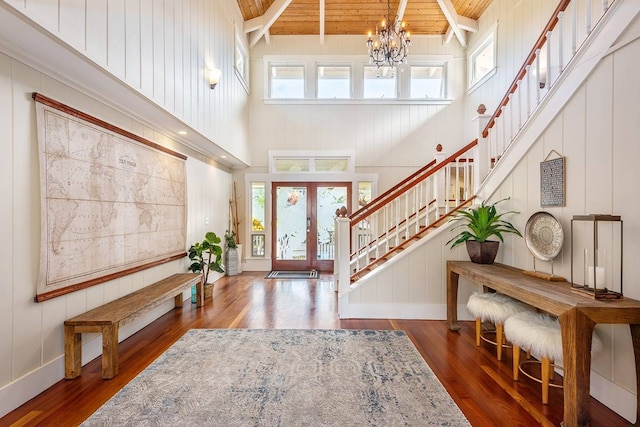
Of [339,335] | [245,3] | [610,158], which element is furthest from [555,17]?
[245,3]

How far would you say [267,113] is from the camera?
7191 millimetres

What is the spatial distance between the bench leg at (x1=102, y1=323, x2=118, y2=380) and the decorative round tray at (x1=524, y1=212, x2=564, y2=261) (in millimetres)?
3634

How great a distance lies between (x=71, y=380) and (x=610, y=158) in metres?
4.39

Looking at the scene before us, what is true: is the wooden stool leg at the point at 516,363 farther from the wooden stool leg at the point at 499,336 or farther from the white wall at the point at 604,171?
the white wall at the point at 604,171

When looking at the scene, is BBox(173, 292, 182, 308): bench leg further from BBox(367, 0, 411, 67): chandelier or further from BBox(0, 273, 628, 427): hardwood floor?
BBox(367, 0, 411, 67): chandelier

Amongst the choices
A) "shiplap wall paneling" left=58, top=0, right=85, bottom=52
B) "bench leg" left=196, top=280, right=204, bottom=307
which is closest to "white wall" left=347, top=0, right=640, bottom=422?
"shiplap wall paneling" left=58, top=0, right=85, bottom=52

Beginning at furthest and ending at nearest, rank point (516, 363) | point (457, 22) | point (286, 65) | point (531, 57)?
point (286, 65) → point (457, 22) → point (531, 57) → point (516, 363)

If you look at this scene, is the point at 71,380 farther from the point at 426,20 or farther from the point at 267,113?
the point at 426,20

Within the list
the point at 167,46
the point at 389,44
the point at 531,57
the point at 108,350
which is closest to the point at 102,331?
the point at 108,350

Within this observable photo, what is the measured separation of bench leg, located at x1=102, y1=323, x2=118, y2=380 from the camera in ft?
8.18

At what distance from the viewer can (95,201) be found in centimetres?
288

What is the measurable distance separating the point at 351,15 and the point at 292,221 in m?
4.67

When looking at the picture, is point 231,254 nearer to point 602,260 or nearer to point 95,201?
point 95,201

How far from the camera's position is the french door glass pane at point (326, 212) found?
707cm
